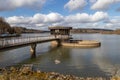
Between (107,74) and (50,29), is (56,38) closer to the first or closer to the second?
(50,29)

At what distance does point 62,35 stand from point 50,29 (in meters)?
4.61

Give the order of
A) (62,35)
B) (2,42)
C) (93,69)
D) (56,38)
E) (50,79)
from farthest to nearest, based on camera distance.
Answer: (62,35) → (56,38) → (2,42) → (93,69) → (50,79)

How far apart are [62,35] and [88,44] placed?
33.4 ft

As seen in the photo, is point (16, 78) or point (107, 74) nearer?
point (16, 78)

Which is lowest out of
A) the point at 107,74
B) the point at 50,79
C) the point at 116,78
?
the point at 107,74

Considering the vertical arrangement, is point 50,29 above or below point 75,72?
above

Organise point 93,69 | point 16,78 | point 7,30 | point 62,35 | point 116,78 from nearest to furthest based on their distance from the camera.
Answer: point 116,78 < point 16,78 < point 93,69 < point 62,35 < point 7,30

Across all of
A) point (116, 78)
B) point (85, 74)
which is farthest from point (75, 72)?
point (116, 78)

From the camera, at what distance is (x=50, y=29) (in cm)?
5431

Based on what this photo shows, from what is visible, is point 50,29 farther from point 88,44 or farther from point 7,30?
point 7,30

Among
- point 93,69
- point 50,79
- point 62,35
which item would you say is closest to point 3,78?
point 50,79

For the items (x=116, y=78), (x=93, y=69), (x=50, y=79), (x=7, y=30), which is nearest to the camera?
(x=116, y=78)

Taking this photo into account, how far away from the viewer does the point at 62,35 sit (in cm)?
5150

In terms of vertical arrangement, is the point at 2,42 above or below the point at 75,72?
above
